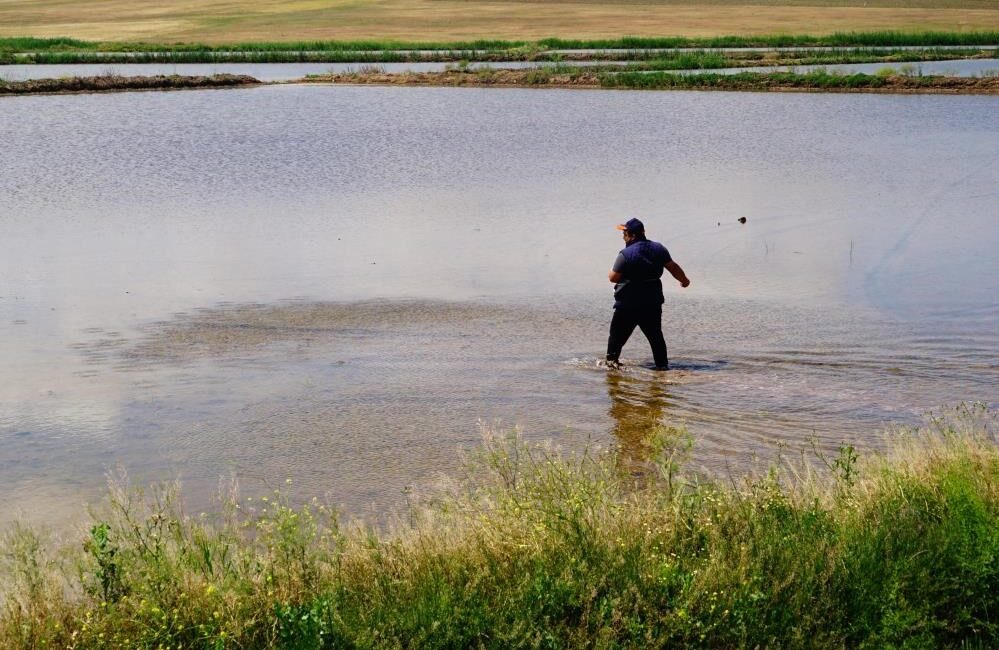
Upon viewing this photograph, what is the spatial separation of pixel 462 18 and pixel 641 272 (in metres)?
80.3

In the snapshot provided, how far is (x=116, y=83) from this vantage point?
44812 mm

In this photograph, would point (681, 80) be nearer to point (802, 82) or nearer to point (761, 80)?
point (761, 80)

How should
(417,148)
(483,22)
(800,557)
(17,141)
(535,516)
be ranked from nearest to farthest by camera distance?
(800,557) → (535,516) → (417,148) → (17,141) → (483,22)

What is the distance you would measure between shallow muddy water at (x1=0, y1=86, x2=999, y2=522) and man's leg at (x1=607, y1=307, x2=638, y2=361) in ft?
1.06

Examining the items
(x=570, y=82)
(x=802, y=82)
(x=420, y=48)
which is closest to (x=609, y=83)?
(x=570, y=82)

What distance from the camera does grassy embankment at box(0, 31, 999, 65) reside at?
57219mm

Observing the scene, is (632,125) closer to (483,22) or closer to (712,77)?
(712,77)

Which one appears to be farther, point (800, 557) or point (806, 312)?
point (806, 312)

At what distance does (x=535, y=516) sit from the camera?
7.11 metres

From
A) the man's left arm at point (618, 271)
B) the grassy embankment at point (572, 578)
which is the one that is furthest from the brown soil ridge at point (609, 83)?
the grassy embankment at point (572, 578)

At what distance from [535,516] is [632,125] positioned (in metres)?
26.7

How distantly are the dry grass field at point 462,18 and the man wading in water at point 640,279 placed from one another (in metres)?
61.4

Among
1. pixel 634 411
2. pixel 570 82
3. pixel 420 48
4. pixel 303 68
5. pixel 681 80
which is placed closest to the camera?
pixel 634 411

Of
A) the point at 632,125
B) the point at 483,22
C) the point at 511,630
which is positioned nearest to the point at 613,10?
the point at 483,22
